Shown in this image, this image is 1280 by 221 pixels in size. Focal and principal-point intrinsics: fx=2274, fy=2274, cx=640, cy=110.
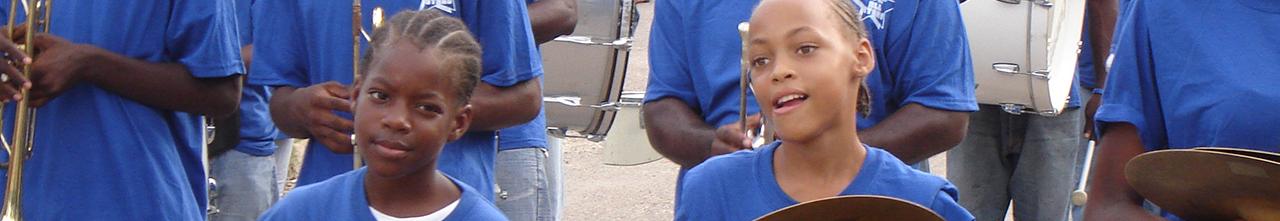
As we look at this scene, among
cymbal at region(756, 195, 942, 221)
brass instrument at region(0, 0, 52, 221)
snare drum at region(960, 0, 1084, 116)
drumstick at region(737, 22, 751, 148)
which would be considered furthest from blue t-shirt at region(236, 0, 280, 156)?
cymbal at region(756, 195, 942, 221)

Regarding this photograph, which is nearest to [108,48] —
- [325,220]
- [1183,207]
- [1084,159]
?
[325,220]

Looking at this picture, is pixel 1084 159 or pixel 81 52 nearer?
pixel 81 52

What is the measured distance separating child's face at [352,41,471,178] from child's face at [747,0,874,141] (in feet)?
1.68

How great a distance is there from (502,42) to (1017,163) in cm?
297

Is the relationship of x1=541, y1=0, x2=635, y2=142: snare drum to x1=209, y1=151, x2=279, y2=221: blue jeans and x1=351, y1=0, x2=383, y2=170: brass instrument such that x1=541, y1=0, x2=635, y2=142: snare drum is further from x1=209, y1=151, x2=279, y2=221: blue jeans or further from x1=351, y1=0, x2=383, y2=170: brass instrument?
x1=351, y1=0, x2=383, y2=170: brass instrument

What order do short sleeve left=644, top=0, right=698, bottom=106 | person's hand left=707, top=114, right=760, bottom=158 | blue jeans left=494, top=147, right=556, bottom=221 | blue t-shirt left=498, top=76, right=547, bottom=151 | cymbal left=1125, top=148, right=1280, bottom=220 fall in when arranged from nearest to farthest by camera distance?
cymbal left=1125, top=148, right=1280, bottom=220 < person's hand left=707, top=114, right=760, bottom=158 < short sleeve left=644, top=0, right=698, bottom=106 < blue t-shirt left=498, top=76, right=547, bottom=151 < blue jeans left=494, top=147, right=556, bottom=221

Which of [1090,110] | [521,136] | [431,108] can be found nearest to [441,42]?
[431,108]

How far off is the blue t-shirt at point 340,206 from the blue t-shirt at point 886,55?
104cm

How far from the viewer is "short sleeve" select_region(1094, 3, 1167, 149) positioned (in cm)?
380

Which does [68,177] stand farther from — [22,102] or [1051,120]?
[1051,120]

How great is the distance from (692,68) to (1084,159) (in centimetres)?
226

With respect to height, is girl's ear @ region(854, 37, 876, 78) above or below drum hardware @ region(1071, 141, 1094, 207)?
above

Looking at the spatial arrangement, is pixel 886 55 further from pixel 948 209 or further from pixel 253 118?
pixel 253 118

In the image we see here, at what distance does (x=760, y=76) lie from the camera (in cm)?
361
